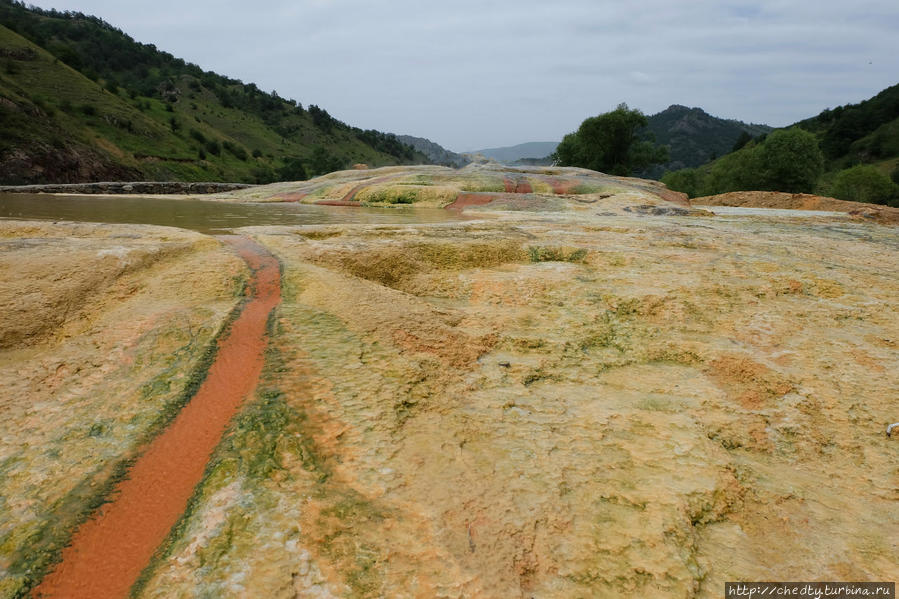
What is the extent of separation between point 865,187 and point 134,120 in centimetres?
9868

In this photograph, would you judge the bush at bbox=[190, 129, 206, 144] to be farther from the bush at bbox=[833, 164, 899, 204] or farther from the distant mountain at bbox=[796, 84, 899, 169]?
the distant mountain at bbox=[796, 84, 899, 169]

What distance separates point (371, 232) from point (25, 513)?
24.0 feet

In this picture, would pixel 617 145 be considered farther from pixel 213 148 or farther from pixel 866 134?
pixel 866 134

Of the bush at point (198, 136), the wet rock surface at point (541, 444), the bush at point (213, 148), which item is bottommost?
the wet rock surface at point (541, 444)

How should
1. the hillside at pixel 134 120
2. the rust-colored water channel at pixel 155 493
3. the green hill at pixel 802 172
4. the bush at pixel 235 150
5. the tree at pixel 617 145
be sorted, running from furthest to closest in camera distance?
the bush at pixel 235 150 → the tree at pixel 617 145 → the green hill at pixel 802 172 → the hillside at pixel 134 120 → the rust-colored water channel at pixel 155 493

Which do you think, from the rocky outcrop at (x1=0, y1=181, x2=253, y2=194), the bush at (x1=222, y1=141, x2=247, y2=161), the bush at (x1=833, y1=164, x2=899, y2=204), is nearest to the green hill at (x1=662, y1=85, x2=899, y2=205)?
the bush at (x1=833, y1=164, x2=899, y2=204)

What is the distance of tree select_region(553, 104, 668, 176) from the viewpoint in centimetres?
6003

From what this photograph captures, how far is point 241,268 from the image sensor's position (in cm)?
604

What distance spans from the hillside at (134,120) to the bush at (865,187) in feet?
258

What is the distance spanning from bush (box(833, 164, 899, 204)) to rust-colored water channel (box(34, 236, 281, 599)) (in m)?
67.0

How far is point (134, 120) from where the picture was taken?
231 feet

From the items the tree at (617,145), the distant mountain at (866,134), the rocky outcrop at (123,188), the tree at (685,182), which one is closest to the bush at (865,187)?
the tree at (617,145)

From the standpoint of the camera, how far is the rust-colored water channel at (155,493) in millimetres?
2160

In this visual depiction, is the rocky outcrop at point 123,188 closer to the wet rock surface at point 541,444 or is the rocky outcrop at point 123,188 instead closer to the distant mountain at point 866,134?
the wet rock surface at point 541,444
